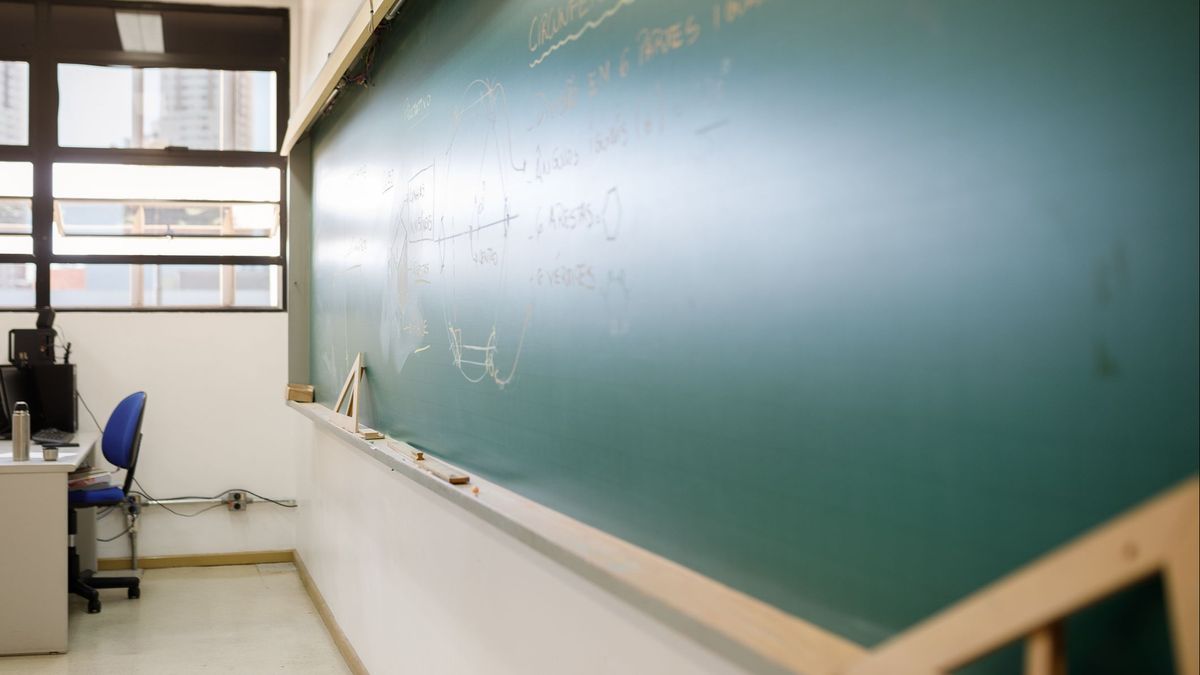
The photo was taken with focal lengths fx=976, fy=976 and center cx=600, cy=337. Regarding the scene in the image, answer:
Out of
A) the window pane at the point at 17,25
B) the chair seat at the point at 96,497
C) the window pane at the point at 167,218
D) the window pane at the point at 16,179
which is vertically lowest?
the chair seat at the point at 96,497

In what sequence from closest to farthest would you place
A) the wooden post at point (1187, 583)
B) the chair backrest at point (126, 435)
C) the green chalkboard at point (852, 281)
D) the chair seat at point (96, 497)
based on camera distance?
the wooden post at point (1187, 583), the green chalkboard at point (852, 281), the chair seat at point (96, 497), the chair backrest at point (126, 435)

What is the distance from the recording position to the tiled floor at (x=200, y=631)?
402cm

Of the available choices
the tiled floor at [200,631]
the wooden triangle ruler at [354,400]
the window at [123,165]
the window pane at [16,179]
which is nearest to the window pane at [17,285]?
the window at [123,165]

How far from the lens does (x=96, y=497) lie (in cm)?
485

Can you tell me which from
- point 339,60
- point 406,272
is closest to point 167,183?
point 339,60

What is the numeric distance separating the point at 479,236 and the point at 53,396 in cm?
426

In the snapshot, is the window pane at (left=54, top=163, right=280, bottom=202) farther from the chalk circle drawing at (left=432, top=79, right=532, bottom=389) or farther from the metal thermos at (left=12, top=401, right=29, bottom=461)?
Result: the chalk circle drawing at (left=432, top=79, right=532, bottom=389)

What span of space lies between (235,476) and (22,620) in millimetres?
1732

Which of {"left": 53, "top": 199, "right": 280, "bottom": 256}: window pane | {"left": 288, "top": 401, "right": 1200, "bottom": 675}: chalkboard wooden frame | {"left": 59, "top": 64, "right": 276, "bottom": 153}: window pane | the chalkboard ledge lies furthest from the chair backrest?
{"left": 288, "top": 401, "right": 1200, "bottom": 675}: chalkboard wooden frame

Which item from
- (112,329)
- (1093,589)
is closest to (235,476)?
(112,329)

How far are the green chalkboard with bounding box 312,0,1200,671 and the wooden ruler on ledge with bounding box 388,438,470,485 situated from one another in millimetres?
239

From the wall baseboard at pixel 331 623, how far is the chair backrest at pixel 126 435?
1039 mm

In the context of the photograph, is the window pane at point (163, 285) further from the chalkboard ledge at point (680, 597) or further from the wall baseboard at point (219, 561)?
the chalkboard ledge at point (680, 597)

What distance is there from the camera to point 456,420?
2.27 m
